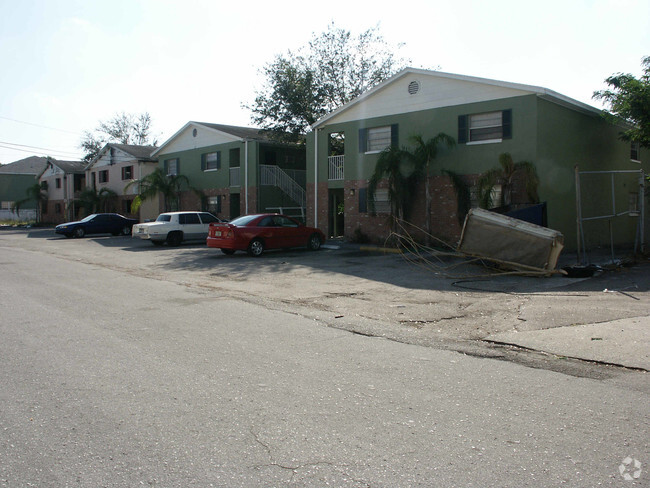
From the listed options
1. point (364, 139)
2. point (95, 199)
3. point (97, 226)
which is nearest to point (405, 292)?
point (364, 139)

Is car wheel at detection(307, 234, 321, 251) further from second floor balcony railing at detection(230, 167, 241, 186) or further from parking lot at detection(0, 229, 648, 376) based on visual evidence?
second floor balcony railing at detection(230, 167, 241, 186)

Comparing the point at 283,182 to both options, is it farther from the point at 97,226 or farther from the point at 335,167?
the point at 97,226

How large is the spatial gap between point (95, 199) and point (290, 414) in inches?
1596

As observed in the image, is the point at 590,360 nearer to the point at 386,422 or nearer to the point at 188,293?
the point at 386,422

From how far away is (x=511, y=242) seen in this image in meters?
13.4

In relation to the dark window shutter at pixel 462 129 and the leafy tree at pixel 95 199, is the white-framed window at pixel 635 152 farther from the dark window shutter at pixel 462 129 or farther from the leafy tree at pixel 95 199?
the leafy tree at pixel 95 199

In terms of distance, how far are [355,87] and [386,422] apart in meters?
34.9

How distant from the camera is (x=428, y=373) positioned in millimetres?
5430

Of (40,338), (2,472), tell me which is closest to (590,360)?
(2,472)

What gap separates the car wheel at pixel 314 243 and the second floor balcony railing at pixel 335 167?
475 cm

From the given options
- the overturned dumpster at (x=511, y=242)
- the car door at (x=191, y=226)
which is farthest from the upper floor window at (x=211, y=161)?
the overturned dumpster at (x=511, y=242)

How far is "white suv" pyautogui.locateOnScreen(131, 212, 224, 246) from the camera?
23.3 meters

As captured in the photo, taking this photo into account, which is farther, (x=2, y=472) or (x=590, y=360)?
(x=590, y=360)

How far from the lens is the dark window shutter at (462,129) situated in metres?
19.9
